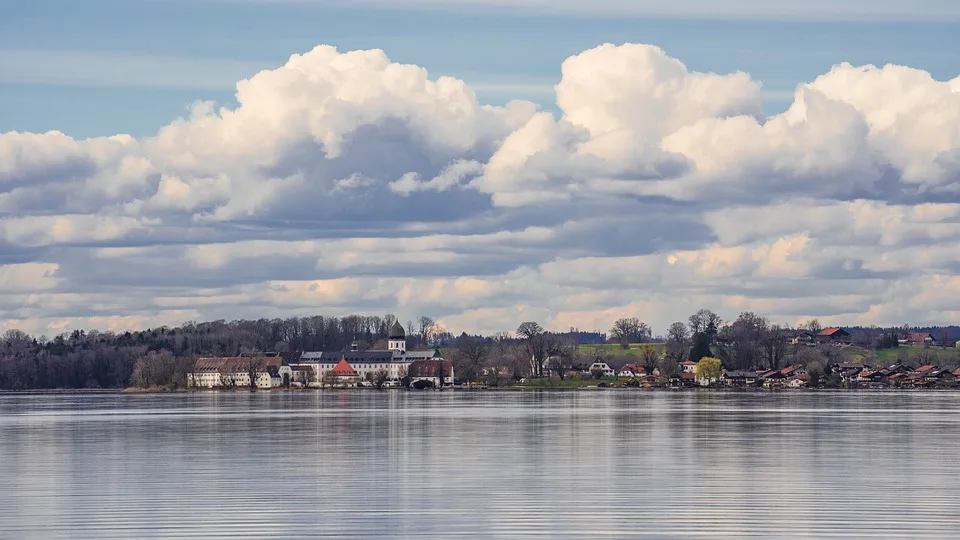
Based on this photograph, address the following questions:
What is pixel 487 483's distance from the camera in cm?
3916

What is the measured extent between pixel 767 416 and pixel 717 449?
124ft

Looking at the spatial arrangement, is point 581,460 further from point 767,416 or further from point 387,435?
point 767,416

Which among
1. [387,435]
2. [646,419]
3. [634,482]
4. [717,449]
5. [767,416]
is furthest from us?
[767,416]

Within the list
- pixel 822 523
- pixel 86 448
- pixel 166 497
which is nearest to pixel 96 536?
pixel 166 497

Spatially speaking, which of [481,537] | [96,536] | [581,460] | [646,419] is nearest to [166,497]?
[96,536]

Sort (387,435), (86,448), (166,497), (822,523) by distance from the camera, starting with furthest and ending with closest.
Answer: (387,435)
(86,448)
(166,497)
(822,523)

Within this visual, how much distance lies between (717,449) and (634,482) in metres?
14.2

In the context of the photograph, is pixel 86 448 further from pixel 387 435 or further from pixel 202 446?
pixel 387 435

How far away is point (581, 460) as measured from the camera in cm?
4803

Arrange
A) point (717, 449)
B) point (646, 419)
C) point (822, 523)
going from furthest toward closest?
point (646, 419)
point (717, 449)
point (822, 523)

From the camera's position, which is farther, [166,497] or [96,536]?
[166,497]

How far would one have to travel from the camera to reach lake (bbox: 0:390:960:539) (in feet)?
98.0

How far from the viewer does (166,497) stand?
36.1 meters

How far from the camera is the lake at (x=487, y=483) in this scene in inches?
1176
